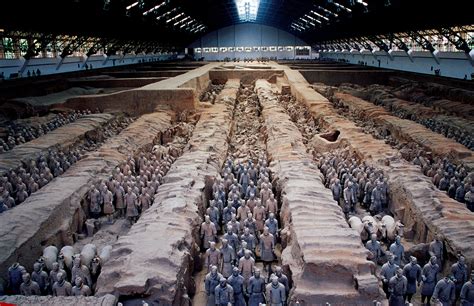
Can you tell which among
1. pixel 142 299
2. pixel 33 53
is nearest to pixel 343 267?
pixel 142 299

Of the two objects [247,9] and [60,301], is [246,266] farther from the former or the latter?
[247,9]

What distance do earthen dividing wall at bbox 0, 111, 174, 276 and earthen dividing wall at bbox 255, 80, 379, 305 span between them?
10.2 ft

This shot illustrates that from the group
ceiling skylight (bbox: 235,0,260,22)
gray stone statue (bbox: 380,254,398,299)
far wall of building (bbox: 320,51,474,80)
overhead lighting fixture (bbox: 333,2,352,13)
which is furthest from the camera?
ceiling skylight (bbox: 235,0,260,22)

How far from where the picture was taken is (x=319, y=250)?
4.70 m

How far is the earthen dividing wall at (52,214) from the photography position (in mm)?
5438

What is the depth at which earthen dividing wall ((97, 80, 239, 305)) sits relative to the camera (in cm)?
432

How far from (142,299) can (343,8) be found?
81.0 ft

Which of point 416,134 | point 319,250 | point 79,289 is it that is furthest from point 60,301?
point 416,134

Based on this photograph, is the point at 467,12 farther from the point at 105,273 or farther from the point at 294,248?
the point at 105,273

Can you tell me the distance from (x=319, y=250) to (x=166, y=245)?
5.45 feet

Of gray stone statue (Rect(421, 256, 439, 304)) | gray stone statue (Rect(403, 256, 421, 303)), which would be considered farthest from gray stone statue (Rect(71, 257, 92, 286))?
gray stone statue (Rect(421, 256, 439, 304))

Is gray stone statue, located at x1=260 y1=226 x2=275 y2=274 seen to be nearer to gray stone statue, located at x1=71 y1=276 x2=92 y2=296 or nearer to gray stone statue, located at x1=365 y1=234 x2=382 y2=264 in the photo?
gray stone statue, located at x1=365 y1=234 x2=382 y2=264

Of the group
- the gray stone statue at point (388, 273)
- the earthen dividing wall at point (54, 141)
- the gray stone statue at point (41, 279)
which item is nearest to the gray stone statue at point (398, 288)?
the gray stone statue at point (388, 273)

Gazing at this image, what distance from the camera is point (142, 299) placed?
14.1 feet
